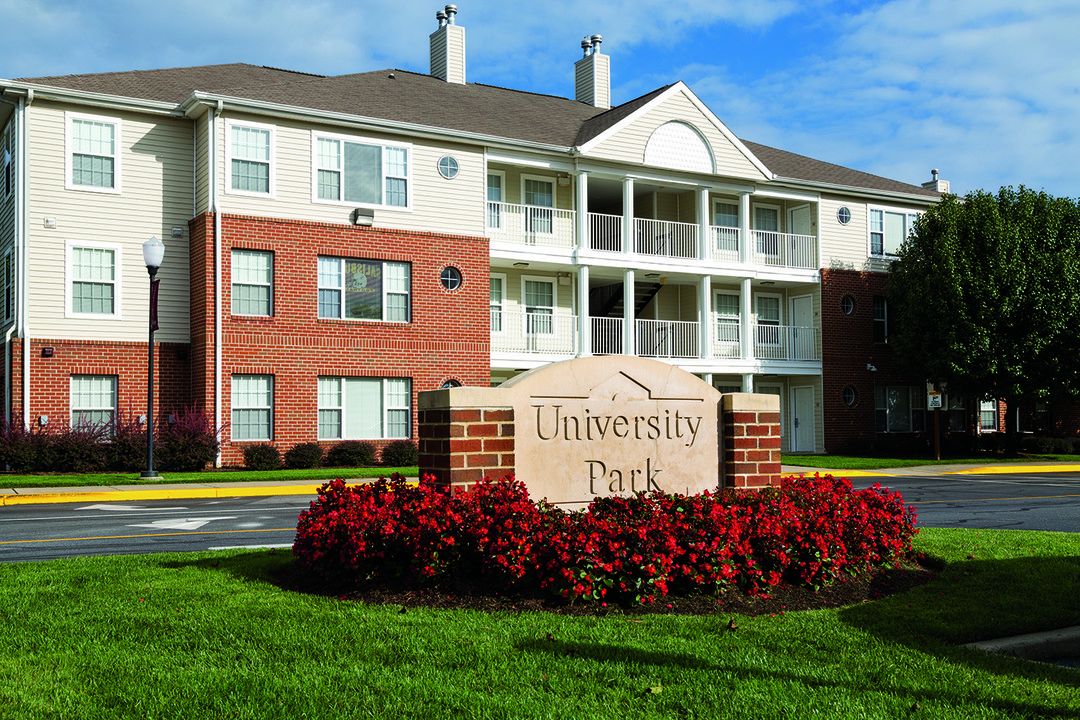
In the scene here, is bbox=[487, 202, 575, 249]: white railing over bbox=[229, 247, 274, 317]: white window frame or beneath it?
over

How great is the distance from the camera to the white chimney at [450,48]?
1225 inches

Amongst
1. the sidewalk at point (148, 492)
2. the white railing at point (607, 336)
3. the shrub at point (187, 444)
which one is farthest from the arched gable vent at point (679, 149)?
the sidewalk at point (148, 492)

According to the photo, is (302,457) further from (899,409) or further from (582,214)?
(899,409)

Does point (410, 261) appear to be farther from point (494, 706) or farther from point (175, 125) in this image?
point (494, 706)

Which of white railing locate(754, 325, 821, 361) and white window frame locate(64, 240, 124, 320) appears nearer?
white window frame locate(64, 240, 124, 320)

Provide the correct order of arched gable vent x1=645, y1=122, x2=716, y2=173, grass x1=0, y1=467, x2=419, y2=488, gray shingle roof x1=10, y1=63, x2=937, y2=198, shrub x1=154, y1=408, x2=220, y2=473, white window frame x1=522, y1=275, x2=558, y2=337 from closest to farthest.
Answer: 1. grass x1=0, y1=467, x2=419, y2=488
2. shrub x1=154, y1=408, x2=220, y2=473
3. gray shingle roof x1=10, y1=63, x2=937, y2=198
4. white window frame x1=522, y1=275, x2=558, y2=337
5. arched gable vent x1=645, y1=122, x2=716, y2=173

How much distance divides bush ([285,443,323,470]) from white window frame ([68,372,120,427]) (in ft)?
13.0

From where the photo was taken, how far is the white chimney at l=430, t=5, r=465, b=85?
3112 centimetres

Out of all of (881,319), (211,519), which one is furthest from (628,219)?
(211,519)

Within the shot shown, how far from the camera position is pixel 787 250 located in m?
31.3

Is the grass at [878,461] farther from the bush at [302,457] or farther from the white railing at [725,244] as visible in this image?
the bush at [302,457]

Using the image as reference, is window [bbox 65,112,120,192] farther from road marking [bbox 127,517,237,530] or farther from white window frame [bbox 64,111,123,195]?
road marking [bbox 127,517,237,530]

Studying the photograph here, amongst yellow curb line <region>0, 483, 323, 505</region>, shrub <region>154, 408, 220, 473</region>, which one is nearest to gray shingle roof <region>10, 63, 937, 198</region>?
shrub <region>154, 408, 220, 473</region>

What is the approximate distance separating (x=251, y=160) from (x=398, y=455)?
7784mm
